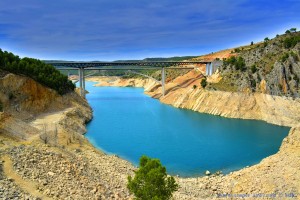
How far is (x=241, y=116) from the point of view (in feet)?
207

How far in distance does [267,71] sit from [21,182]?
59.5 meters

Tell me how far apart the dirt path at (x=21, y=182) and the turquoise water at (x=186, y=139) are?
15.1 metres

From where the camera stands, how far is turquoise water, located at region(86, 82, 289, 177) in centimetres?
3472

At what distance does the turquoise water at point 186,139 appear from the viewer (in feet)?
114

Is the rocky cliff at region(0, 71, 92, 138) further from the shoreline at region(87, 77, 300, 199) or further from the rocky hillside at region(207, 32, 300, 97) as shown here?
the rocky hillside at region(207, 32, 300, 97)

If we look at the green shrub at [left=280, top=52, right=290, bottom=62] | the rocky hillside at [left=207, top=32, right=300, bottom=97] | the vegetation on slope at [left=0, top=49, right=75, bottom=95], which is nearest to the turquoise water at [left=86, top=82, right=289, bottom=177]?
the vegetation on slope at [left=0, top=49, right=75, bottom=95]

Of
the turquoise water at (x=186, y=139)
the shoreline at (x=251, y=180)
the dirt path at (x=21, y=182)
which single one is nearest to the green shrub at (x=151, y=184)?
the shoreline at (x=251, y=180)

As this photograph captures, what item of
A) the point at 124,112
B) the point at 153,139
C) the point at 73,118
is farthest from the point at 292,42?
the point at 73,118

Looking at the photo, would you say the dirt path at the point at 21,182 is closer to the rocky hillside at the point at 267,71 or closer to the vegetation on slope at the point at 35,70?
the vegetation on slope at the point at 35,70

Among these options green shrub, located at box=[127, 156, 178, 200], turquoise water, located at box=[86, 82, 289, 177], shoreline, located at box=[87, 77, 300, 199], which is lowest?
turquoise water, located at box=[86, 82, 289, 177]

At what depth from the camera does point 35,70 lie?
182 feet

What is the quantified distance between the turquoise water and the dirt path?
15144 mm

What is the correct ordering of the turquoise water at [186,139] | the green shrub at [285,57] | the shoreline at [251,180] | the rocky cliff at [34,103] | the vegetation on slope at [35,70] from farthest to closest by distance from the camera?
the green shrub at [285,57] → the vegetation on slope at [35,70] → the rocky cliff at [34,103] → the turquoise water at [186,139] → the shoreline at [251,180]

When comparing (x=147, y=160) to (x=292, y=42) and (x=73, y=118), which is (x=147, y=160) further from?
(x=292, y=42)
